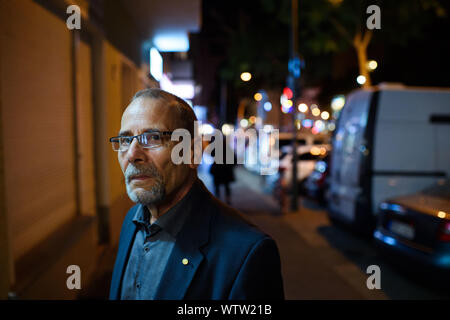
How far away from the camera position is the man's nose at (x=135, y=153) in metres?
1.53

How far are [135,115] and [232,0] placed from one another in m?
24.6

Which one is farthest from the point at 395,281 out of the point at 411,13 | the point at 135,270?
the point at 411,13

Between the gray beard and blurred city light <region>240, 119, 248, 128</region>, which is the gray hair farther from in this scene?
blurred city light <region>240, 119, 248, 128</region>

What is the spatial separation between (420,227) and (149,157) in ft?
15.0

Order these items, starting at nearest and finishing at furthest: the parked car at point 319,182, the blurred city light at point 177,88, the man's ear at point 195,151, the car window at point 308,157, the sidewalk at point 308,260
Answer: the man's ear at point 195,151 → the sidewalk at point 308,260 → the blurred city light at point 177,88 → the parked car at point 319,182 → the car window at point 308,157

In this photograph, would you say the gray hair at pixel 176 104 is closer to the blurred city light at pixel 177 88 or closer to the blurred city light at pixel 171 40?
the blurred city light at pixel 177 88

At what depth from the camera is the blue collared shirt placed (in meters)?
1.58

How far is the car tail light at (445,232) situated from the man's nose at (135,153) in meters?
4.39

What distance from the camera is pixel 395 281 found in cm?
557

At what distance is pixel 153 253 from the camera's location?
1.63m

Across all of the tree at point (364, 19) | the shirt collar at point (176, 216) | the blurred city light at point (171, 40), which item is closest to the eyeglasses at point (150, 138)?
the shirt collar at point (176, 216)

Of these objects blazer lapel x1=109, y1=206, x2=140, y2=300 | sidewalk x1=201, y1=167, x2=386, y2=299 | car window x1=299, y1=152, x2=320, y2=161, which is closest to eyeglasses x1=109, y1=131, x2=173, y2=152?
blazer lapel x1=109, y1=206, x2=140, y2=300

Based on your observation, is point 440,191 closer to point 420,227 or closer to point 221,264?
point 420,227

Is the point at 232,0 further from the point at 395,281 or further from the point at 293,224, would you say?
the point at 395,281
